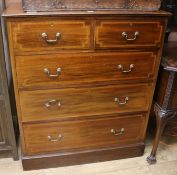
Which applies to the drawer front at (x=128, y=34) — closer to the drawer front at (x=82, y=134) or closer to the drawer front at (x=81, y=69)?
the drawer front at (x=81, y=69)

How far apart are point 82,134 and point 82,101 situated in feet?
0.83

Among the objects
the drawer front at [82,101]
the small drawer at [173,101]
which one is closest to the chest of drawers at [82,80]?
the drawer front at [82,101]

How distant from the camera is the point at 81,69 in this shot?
1.34 m

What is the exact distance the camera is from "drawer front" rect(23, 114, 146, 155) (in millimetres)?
1505

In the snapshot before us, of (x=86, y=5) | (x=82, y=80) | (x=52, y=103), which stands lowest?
(x=52, y=103)

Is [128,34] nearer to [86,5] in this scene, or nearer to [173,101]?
[86,5]

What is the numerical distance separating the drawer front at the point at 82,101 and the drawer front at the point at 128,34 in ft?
0.88

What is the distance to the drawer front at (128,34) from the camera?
1.27m

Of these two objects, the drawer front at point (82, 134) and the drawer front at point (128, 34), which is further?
the drawer front at point (82, 134)

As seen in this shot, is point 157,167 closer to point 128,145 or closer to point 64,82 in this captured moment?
point 128,145

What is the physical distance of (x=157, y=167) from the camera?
5.57ft

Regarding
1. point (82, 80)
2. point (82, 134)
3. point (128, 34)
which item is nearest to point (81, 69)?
point (82, 80)

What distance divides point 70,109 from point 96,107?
160 millimetres

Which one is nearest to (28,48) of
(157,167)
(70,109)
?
(70,109)
